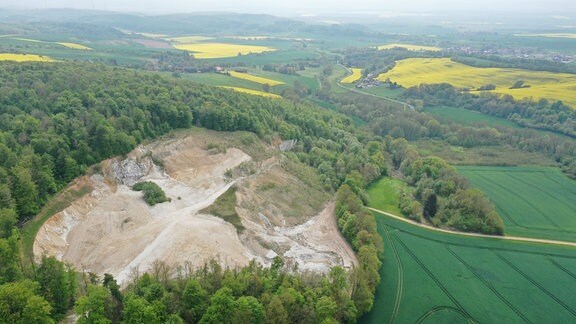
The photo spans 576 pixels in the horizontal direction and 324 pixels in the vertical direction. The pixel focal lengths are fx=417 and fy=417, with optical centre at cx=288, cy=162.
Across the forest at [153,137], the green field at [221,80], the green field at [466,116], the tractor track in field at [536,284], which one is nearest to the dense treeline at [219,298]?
the forest at [153,137]

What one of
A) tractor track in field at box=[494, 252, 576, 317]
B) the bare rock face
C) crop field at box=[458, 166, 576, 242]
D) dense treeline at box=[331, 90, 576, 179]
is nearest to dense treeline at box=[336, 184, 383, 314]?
tractor track in field at box=[494, 252, 576, 317]

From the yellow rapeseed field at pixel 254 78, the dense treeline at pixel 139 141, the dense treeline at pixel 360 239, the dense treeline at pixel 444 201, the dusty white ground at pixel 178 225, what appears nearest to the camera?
the dense treeline at pixel 139 141

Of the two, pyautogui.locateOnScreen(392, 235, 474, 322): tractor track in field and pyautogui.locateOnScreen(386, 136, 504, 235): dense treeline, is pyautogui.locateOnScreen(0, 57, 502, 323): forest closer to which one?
pyautogui.locateOnScreen(386, 136, 504, 235): dense treeline

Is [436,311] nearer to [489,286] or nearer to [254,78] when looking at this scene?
[489,286]

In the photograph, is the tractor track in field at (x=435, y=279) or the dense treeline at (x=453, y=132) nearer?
the tractor track in field at (x=435, y=279)

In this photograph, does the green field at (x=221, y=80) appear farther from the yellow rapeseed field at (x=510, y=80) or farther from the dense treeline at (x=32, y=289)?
the dense treeline at (x=32, y=289)

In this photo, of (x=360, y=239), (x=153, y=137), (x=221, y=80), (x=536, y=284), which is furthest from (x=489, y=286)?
(x=221, y=80)

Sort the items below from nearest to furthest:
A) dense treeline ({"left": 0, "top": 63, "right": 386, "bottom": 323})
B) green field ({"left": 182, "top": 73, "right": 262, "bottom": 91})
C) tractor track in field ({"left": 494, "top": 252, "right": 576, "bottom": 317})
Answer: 1. dense treeline ({"left": 0, "top": 63, "right": 386, "bottom": 323})
2. tractor track in field ({"left": 494, "top": 252, "right": 576, "bottom": 317})
3. green field ({"left": 182, "top": 73, "right": 262, "bottom": 91})
